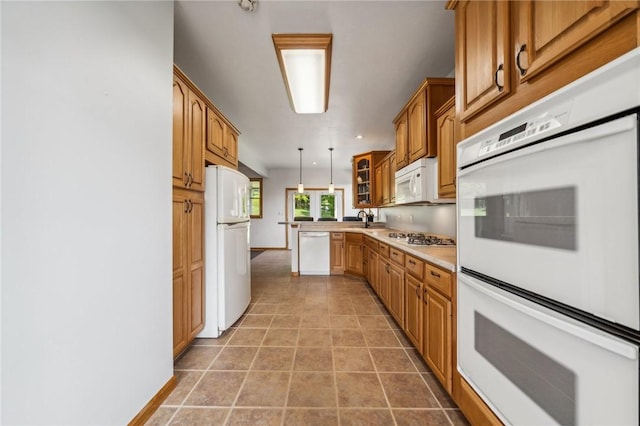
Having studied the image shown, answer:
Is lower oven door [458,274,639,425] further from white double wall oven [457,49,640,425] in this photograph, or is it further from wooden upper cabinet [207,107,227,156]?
wooden upper cabinet [207,107,227,156]

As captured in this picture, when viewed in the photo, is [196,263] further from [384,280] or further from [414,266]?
[384,280]

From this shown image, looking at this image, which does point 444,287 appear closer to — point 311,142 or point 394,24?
point 394,24

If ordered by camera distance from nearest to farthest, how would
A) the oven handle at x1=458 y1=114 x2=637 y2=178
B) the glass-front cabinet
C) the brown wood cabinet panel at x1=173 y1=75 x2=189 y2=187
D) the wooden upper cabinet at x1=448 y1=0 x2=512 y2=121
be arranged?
the oven handle at x1=458 y1=114 x2=637 y2=178 < the wooden upper cabinet at x1=448 y1=0 x2=512 y2=121 < the brown wood cabinet panel at x1=173 y1=75 x2=189 y2=187 < the glass-front cabinet

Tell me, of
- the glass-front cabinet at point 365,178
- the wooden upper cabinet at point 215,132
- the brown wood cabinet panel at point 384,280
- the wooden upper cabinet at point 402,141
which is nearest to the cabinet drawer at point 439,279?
the brown wood cabinet panel at point 384,280

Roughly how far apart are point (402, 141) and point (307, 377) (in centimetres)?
251

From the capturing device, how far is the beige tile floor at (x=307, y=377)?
1350 mm

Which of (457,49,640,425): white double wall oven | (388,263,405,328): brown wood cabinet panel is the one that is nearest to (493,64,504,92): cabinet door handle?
(457,49,640,425): white double wall oven

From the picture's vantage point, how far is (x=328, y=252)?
14.9 ft

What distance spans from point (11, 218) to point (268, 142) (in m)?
4.46

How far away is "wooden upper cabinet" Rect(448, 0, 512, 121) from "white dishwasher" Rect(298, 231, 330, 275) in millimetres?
3476

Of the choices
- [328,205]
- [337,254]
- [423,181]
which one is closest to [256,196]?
[328,205]

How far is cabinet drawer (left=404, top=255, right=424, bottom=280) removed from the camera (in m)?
1.75

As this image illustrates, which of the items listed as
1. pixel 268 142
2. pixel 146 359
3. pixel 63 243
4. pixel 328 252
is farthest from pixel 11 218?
pixel 268 142

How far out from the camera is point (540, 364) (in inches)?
30.7
